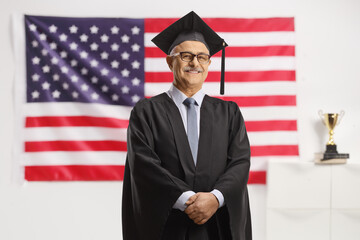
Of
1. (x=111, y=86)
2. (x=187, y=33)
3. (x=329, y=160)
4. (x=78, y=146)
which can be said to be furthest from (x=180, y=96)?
(x=329, y=160)

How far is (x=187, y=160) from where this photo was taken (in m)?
1.50

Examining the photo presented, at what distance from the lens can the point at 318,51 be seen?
3.19 meters

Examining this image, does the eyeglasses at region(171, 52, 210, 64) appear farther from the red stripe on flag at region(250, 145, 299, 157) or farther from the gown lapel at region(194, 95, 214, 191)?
the red stripe on flag at region(250, 145, 299, 157)

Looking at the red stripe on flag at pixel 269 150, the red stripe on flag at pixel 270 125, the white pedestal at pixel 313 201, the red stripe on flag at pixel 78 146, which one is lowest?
the white pedestal at pixel 313 201

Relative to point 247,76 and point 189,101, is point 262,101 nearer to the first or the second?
point 247,76

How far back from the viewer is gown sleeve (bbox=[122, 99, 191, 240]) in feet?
4.64

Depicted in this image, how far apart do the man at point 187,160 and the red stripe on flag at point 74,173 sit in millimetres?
1481

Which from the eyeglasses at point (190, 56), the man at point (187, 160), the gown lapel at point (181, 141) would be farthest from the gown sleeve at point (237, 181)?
the eyeglasses at point (190, 56)

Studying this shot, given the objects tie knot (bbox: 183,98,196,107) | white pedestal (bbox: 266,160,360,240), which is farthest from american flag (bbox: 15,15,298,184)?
tie knot (bbox: 183,98,196,107)

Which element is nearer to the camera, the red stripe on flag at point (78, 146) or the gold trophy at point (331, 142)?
the gold trophy at point (331, 142)

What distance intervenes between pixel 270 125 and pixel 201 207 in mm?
1869

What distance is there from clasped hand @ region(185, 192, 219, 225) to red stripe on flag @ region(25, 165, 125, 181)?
178 cm

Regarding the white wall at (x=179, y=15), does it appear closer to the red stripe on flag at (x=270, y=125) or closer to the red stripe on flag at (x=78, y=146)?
the red stripe on flag at (x=270, y=125)

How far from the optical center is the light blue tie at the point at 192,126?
1544 millimetres
